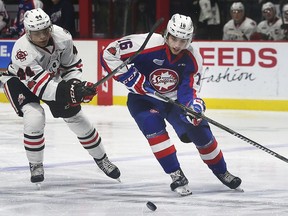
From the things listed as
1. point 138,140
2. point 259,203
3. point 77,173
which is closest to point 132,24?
point 138,140

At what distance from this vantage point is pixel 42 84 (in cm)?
558

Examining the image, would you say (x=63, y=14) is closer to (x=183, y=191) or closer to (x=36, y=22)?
(x=36, y=22)

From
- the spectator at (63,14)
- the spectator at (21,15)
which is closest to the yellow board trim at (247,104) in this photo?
the spectator at (63,14)

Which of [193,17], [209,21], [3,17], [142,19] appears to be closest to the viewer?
[209,21]

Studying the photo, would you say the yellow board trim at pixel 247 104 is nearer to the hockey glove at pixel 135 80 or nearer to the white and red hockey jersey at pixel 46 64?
the white and red hockey jersey at pixel 46 64

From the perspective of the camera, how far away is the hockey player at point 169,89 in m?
5.48

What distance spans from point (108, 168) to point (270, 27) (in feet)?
15.5

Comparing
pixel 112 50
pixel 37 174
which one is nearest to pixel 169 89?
pixel 112 50

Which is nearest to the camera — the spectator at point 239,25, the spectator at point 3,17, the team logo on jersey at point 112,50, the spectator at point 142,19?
the team logo on jersey at point 112,50

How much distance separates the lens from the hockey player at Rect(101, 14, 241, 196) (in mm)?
5484

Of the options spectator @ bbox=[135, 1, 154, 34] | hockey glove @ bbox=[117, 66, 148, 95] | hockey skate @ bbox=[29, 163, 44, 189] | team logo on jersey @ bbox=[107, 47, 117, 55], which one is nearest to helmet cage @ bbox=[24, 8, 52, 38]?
team logo on jersey @ bbox=[107, 47, 117, 55]

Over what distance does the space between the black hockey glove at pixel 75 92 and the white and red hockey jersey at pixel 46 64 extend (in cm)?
4

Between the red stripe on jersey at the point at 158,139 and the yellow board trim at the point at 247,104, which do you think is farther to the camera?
the yellow board trim at the point at 247,104

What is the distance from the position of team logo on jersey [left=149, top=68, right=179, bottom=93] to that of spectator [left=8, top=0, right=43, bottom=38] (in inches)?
229
